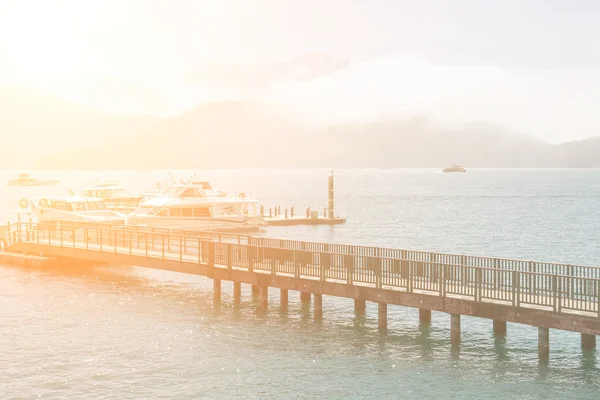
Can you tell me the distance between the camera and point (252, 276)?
118ft

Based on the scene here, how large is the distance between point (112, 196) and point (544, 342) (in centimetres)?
7137

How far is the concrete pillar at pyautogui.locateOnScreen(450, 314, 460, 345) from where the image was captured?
30.2 m

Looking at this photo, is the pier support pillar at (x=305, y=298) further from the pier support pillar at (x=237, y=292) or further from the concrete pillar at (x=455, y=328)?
the concrete pillar at (x=455, y=328)

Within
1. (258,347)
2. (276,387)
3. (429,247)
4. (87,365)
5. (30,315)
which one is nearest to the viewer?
(276,387)

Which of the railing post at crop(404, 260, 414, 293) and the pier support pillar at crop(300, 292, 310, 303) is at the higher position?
the railing post at crop(404, 260, 414, 293)

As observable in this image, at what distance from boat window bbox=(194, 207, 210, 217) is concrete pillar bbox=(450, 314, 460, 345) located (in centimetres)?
5050

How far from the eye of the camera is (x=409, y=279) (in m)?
30.7

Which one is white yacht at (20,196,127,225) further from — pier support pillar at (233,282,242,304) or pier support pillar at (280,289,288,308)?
pier support pillar at (280,289,288,308)

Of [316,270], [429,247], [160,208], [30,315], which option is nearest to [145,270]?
[30,315]

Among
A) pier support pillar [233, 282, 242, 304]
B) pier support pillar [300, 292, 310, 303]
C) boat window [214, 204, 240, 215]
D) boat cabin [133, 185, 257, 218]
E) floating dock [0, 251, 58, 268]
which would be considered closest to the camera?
pier support pillar [300, 292, 310, 303]

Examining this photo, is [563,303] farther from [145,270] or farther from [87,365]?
[145,270]

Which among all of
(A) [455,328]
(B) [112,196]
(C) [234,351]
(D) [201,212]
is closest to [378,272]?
(A) [455,328]

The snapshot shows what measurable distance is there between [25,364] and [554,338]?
2128 centimetres

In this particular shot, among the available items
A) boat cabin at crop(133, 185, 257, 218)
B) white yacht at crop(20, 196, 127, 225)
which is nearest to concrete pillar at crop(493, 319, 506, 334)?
white yacht at crop(20, 196, 127, 225)
